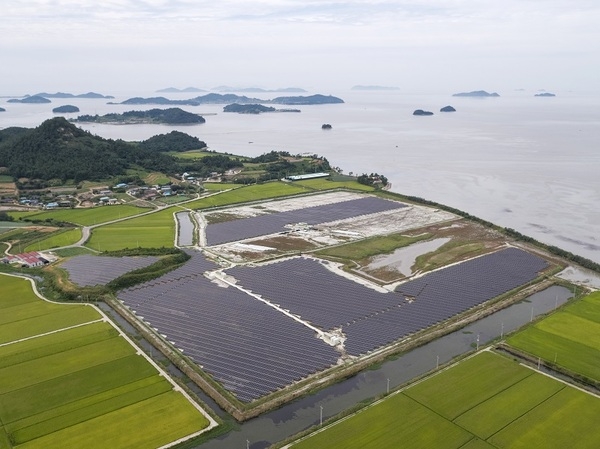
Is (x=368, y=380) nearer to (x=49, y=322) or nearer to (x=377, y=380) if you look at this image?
(x=377, y=380)

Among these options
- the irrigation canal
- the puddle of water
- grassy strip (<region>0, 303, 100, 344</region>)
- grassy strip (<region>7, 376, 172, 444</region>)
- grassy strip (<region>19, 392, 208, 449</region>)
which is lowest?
grassy strip (<region>0, 303, 100, 344</region>)

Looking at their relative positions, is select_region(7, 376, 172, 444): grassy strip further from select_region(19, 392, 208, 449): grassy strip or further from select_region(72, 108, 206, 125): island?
select_region(72, 108, 206, 125): island

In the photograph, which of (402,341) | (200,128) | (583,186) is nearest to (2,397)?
(402,341)

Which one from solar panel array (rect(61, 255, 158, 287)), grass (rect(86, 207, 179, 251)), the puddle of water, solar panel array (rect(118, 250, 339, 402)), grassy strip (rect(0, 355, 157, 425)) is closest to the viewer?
grassy strip (rect(0, 355, 157, 425))

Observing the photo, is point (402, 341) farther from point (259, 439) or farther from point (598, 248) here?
point (598, 248)

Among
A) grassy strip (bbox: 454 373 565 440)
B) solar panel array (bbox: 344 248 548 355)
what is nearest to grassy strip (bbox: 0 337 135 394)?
solar panel array (bbox: 344 248 548 355)

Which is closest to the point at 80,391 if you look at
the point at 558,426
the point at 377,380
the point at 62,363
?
the point at 62,363

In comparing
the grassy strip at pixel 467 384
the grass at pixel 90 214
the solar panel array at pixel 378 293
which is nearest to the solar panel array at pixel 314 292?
the solar panel array at pixel 378 293
